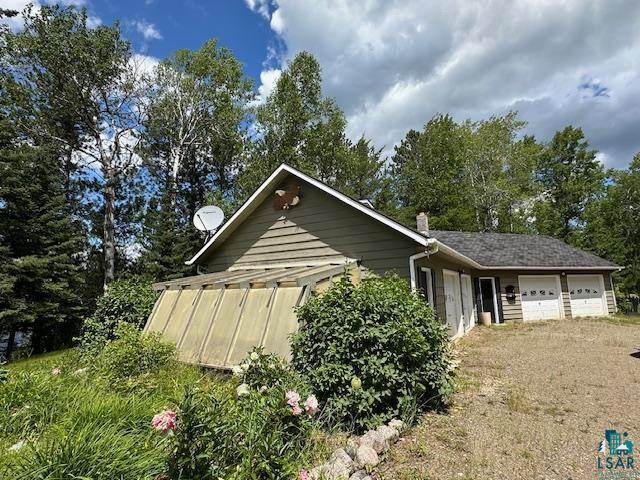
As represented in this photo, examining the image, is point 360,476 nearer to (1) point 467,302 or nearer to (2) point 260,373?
(2) point 260,373

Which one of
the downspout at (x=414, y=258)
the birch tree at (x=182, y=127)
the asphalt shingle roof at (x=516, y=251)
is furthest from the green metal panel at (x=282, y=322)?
the birch tree at (x=182, y=127)

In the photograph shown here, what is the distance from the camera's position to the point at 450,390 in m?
4.82

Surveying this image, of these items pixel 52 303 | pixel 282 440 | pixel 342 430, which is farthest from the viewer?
pixel 52 303

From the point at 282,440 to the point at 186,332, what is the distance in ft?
17.0

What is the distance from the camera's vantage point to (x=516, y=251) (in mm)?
17625

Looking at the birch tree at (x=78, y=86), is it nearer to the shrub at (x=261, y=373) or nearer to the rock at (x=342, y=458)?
the shrub at (x=261, y=373)

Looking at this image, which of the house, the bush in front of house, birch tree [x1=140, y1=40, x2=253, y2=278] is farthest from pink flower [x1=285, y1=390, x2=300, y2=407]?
birch tree [x1=140, y1=40, x2=253, y2=278]

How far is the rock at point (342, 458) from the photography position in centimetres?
325

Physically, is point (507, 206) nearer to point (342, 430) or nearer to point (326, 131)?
point (326, 131)

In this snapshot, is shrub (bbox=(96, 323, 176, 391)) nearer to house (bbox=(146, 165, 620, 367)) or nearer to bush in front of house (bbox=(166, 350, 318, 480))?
house (bbox=(146, 165, 620, 367))

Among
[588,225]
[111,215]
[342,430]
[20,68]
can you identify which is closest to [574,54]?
[588,225]

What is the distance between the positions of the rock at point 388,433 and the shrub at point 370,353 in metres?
0.13

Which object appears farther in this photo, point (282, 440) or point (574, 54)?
point (574, 54)

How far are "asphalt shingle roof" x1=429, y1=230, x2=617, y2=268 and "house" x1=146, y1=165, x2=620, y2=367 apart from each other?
214 millimetres
